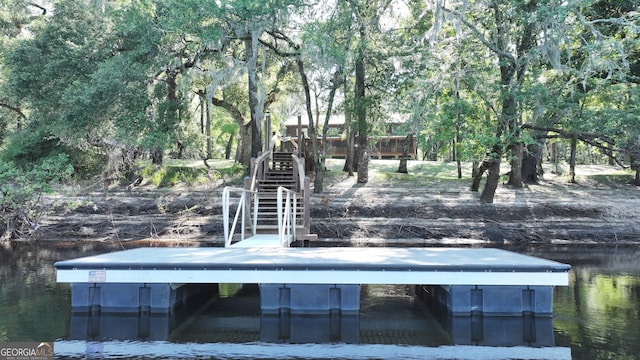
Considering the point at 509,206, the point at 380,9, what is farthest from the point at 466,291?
the point at 380,9

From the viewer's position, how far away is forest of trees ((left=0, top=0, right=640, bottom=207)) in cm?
1558

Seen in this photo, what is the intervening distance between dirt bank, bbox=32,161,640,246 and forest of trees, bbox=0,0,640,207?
58.4 inches

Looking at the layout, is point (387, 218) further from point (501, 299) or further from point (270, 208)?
point (501, 299)

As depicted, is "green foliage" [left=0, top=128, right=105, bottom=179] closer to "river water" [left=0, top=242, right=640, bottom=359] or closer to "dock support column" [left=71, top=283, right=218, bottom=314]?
"river water" [left=0, top=242, right=640, bottom=359]

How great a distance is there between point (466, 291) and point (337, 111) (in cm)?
1615

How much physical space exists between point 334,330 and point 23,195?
461 inches

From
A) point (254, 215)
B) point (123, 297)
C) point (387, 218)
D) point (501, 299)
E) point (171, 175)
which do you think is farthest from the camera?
point (171, 175)

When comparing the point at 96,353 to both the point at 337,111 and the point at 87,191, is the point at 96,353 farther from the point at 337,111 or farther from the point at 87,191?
the point at 337,111

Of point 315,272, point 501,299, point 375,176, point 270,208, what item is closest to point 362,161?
point 375,176

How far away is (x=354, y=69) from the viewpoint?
20938 mm

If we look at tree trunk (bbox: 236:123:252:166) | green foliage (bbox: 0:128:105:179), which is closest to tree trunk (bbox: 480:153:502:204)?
tree trunk (bbox: 236:123:252:166)

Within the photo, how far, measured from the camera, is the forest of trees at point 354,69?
15.6 m

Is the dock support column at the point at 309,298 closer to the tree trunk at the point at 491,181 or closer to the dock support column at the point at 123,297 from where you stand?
the dock support column at the point at 123,297

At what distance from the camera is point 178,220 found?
18453mm
